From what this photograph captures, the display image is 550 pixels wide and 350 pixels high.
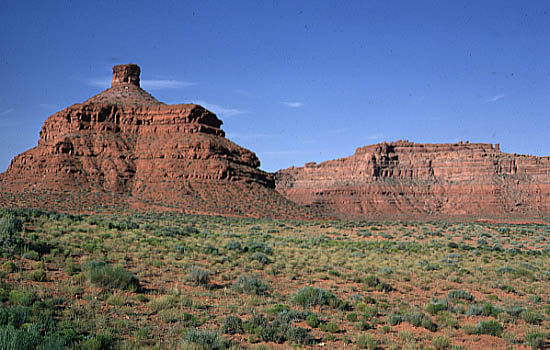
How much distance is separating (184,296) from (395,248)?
15.1 m

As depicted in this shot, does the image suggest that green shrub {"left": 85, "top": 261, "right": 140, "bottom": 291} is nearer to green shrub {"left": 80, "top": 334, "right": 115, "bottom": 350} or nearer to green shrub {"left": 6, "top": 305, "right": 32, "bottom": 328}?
green shrub {"left": 6, "top": 305, "right": 32, "bottom": 328}

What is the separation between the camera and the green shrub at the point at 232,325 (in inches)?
349

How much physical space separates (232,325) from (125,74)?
8337 cm

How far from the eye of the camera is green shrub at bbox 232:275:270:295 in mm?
12547

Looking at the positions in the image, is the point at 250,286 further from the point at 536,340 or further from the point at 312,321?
the point at 536,340

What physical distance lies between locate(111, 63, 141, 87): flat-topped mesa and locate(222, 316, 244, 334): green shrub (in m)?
82.5

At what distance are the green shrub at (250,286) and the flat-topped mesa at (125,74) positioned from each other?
3110 inches

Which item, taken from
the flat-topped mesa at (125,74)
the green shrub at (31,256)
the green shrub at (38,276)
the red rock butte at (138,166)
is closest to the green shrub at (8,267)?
the green shrub at (38,276)

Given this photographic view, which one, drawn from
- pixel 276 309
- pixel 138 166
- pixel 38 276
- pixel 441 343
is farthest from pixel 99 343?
pixel 138 166

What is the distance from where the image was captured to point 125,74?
3292 inches

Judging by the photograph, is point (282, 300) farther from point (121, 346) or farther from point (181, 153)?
point (181, 153)

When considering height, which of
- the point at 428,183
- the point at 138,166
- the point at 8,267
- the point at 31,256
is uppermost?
the point at 428,183

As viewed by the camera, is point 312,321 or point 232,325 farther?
point 312,321

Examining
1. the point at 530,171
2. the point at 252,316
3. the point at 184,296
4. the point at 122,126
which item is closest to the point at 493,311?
the point at 252,316
